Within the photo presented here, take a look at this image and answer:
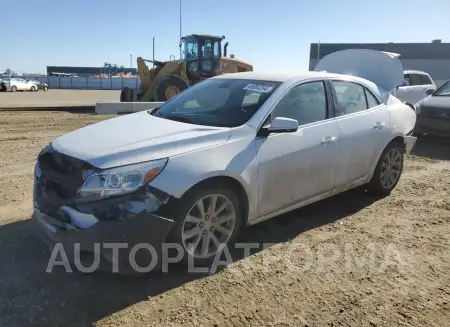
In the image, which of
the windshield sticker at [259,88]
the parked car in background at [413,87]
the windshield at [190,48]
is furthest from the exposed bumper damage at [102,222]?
the windshield at [190,48]

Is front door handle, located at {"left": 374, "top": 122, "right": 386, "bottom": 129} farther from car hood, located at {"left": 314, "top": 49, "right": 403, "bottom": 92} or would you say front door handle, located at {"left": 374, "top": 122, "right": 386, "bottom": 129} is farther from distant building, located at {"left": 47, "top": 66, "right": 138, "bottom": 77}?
distant building, located at {"left": 47, "top": 66, "right": 138, "bottom": 77}

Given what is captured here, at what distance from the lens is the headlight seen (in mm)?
2818

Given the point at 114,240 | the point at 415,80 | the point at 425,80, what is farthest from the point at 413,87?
the point at 114,240

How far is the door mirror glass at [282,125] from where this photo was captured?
349cm

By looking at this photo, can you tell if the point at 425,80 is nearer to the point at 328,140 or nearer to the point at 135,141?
the point at 328,140

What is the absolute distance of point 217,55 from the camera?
17.8 m

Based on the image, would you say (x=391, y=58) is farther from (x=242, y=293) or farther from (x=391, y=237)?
(x=242, y=293)

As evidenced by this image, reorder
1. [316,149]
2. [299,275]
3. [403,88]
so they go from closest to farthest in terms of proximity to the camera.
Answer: [299,275] < [316,149] < [403,88]

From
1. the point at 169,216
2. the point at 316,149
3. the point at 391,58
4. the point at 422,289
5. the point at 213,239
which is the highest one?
the point at 391,58

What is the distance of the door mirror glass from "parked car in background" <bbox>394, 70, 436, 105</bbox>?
30.0 feet

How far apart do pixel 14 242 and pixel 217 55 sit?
15271 mm

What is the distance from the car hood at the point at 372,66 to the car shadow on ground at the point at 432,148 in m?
1.55

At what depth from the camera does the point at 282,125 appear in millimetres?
3494

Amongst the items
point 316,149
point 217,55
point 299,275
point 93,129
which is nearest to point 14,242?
point 93,129
